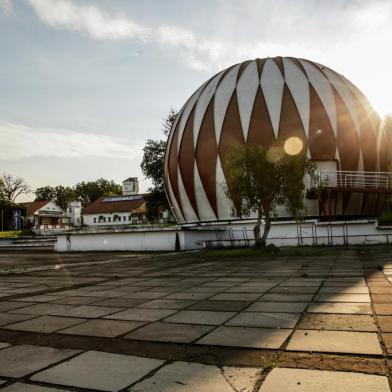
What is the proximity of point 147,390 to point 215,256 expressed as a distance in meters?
13.9

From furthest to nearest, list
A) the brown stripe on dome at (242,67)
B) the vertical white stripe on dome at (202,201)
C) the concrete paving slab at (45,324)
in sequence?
the brown stripe on dome at (242,67), the vertical white stripe on dome at (202,201), the concrete paving slab at (45,324)

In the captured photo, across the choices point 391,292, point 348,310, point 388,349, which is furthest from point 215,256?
point 388,349

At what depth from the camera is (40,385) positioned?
2648mm

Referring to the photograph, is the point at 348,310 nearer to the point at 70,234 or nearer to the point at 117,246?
the point at 117,246

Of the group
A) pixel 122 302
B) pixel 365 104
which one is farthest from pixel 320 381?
pixel 365 104

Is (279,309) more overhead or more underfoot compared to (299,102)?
more underfoot

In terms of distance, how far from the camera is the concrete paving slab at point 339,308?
15.3ft

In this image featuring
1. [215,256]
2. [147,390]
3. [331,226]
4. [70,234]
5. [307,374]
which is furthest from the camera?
[70,234]

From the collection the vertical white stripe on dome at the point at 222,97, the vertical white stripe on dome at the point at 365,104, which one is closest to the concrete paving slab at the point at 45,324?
the vertical white stripe on dome at the point at 222,97

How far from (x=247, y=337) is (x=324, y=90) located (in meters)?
25.9

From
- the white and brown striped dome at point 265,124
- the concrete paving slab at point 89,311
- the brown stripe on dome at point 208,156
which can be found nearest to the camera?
the concrete paving slab at point 89,311

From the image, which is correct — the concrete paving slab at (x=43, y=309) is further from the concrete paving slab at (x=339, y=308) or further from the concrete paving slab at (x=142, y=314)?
the concrete paving slab at (x=339, y=308)

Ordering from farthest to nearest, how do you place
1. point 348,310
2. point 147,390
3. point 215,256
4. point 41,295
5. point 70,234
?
point 70,234 → point 215,256 → point 41,295 → point 348,310 → point 147,390

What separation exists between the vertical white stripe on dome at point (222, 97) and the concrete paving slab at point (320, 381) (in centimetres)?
2431
